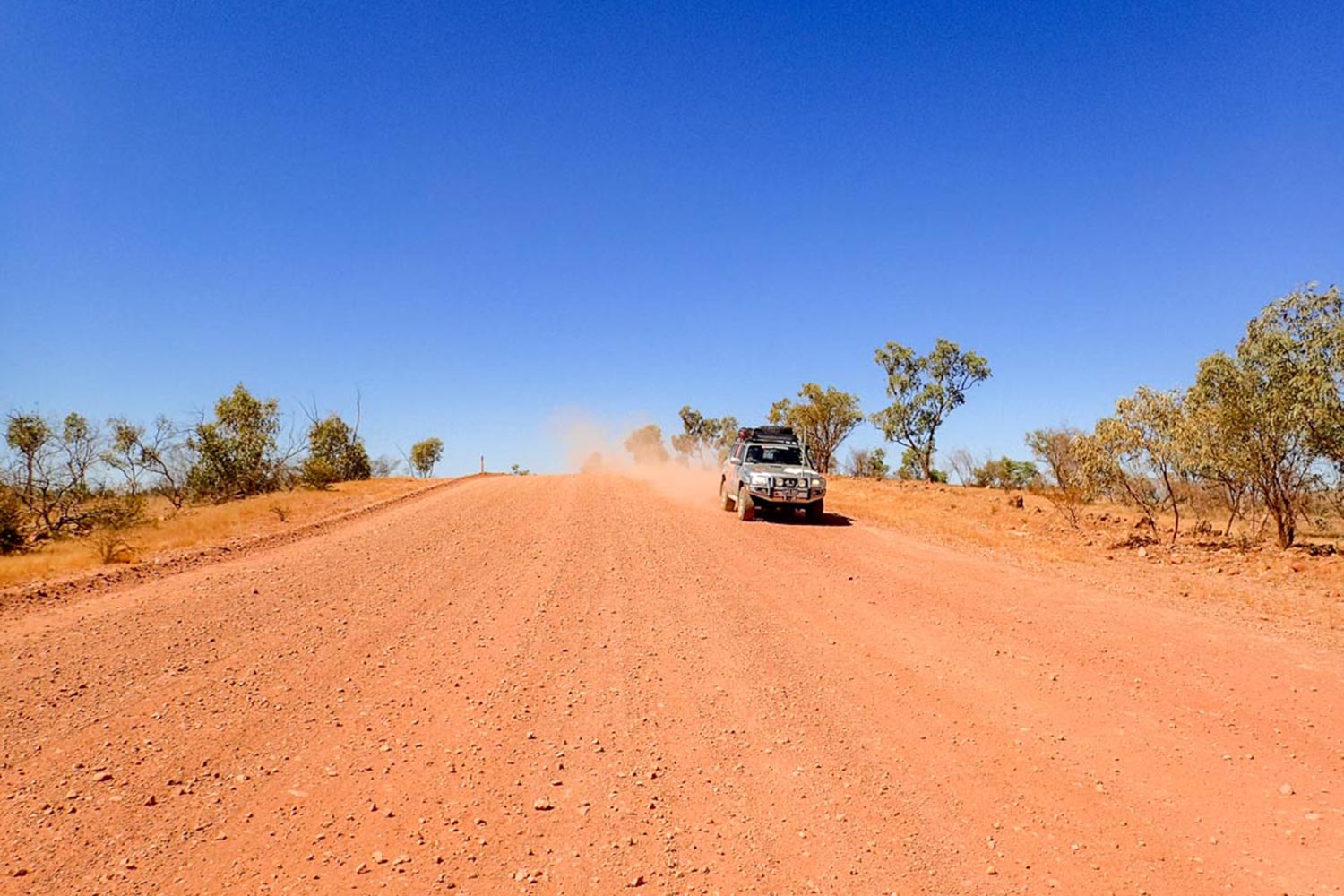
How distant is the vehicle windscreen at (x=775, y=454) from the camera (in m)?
16.5

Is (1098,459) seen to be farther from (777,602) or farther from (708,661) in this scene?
(708,661)

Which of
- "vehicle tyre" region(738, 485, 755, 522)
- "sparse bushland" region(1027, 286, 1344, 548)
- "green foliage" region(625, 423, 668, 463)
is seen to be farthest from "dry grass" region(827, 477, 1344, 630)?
"green foliage" region(625, 423, 668, 463)

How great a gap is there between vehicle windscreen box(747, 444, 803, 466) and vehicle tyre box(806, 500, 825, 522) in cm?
148

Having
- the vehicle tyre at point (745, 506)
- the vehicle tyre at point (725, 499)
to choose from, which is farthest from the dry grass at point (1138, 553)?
the vehicle tyre at point (745, 506)

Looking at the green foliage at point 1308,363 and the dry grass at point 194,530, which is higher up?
the green foliage at point 1308,363

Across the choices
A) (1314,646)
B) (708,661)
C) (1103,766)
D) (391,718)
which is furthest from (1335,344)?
(391,718)

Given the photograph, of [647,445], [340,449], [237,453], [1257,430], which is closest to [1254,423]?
[1257,430]

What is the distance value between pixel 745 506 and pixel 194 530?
11.9 meters

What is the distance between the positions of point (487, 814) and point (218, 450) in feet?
96.2

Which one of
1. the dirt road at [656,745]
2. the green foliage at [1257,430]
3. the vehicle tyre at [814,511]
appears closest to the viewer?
the dirt road at [656,745]

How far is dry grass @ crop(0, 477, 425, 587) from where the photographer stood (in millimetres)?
9422

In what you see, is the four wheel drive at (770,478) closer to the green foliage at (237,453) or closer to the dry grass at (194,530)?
the dry grass at (194,530)

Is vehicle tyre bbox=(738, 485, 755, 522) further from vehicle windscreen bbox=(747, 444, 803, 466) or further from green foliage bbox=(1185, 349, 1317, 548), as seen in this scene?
green foliage bbox=(1185, 349, 1317, 548)

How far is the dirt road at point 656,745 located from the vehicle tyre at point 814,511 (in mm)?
7177
